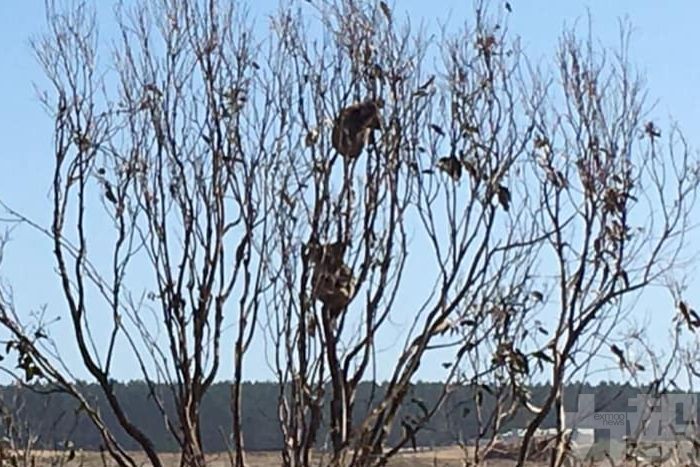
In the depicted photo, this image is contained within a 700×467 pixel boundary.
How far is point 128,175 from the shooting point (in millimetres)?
5805

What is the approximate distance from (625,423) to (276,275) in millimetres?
2629

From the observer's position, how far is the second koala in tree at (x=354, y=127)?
5.58m

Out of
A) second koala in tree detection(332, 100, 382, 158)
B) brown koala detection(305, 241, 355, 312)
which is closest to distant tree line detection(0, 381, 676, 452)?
brown koala detection(305, 241, 355, 312)

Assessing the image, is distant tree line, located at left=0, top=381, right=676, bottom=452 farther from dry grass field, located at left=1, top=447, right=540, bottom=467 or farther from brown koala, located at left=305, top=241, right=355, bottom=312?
brown koala, located at left=305, top=241, right=355, bottom=312

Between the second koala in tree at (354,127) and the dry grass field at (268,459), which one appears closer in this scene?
the second koala in tree at (354,127)

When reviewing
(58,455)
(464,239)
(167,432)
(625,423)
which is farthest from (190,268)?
(625,423)

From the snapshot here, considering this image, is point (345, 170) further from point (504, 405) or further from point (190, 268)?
point (504, 405)

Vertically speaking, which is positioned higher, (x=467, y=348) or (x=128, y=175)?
(x=128, y=175)

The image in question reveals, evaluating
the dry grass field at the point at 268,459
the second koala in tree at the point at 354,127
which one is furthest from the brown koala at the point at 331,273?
the dry grass field at the point at 268,459

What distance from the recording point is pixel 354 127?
18.4 ft

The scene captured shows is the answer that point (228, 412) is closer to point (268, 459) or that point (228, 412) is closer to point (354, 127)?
point (268, 459)

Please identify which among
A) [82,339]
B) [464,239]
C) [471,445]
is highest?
[464,239]

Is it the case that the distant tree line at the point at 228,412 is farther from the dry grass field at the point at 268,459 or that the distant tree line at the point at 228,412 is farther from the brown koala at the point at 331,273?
the brown koala at the point at 331,273

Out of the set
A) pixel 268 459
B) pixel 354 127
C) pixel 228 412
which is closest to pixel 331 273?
pixel 354 127
